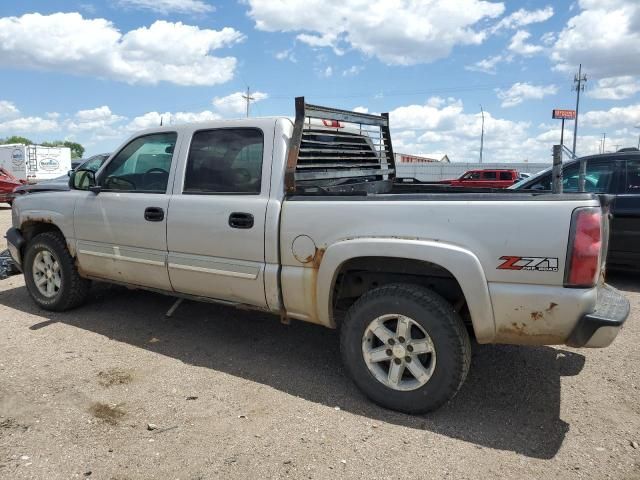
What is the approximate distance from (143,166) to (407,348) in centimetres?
284

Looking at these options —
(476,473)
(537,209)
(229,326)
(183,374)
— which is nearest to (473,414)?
(476,473)

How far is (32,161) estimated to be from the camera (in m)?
29.6

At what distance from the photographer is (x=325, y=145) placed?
4.25 meters

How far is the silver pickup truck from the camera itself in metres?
2.84

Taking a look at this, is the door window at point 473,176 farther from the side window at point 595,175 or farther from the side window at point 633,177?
the side window at point 633,177

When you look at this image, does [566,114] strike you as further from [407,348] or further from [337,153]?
[407,348]

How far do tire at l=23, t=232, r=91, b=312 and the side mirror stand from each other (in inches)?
23.2

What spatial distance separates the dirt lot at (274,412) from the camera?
9.10ft

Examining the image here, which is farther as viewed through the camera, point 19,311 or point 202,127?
point 19,311

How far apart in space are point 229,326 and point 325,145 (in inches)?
76.9

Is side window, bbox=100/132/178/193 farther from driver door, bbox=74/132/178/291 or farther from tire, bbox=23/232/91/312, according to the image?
tire, bbox=23/232/91/312

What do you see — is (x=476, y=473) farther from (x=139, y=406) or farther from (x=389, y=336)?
(x=139, y=406)

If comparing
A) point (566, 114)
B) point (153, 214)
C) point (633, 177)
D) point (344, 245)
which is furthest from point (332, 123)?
point (566, 114)


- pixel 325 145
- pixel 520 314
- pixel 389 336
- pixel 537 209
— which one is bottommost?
pixel 389 336
